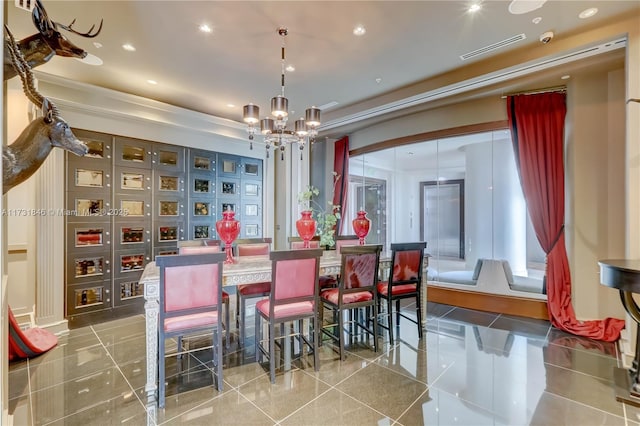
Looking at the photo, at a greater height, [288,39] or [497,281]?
[288,39]

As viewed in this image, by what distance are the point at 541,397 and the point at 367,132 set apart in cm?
460

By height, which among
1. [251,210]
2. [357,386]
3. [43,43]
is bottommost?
[357,386]

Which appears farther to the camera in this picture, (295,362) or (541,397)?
(295,362)

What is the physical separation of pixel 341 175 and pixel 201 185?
2.74 metres

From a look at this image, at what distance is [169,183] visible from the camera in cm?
470

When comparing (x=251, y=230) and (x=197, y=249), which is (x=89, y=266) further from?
(x=251, y=230)

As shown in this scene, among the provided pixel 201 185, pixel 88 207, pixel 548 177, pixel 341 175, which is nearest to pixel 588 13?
pixel 548 177

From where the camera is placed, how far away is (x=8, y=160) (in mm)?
1455

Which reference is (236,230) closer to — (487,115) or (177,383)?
(177,383)

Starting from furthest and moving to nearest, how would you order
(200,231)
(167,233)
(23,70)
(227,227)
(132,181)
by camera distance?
(200,231)
(167,233)
(132,181)
(227,227)
(23,70)

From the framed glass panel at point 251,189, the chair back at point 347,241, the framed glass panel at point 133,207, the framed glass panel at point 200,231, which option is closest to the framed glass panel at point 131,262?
the framed glass panel at point 133,207

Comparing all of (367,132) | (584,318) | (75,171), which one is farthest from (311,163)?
(584,318)

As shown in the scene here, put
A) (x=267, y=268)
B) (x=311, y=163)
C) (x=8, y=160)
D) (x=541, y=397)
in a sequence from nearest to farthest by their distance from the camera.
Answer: (x=8, y=160)
(x=541, y=397)
(x=267, y=268)
(x=311, y=163)

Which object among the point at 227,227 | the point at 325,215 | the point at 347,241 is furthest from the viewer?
the point at 325,215
